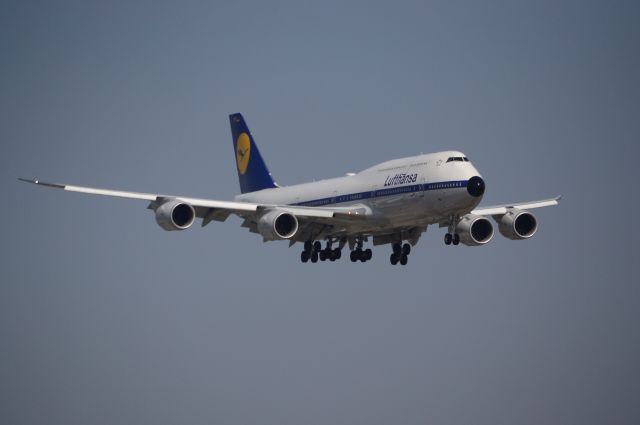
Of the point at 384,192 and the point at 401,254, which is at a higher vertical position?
the point at 384,192

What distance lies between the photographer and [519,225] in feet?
238

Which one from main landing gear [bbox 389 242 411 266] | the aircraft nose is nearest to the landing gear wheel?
main landing gear [bbox 389 242 411 266]

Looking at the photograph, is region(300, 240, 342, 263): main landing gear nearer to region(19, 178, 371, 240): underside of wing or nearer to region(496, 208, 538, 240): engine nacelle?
region(19, 178, 371, 240): underside of wing

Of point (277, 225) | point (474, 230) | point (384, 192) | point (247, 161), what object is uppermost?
point (247, 161)

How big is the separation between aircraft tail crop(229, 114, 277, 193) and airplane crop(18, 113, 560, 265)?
434cm

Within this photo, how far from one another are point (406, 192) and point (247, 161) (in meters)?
20.9

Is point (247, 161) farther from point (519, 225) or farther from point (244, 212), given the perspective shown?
point (519, 225)

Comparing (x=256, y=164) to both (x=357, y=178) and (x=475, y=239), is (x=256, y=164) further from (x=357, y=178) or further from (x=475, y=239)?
(x=475, y=239)

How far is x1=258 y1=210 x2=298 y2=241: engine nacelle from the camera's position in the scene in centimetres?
6806

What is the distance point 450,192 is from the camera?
64938 mm

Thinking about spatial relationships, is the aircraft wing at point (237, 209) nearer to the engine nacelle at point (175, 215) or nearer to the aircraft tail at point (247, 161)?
the engine nacelle at point (175, 215)

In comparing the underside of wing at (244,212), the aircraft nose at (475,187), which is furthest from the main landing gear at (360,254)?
the aircraft nose at (475,187)

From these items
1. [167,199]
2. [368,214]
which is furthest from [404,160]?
[167,199]

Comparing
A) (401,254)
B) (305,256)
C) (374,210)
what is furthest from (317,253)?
(374,210)
